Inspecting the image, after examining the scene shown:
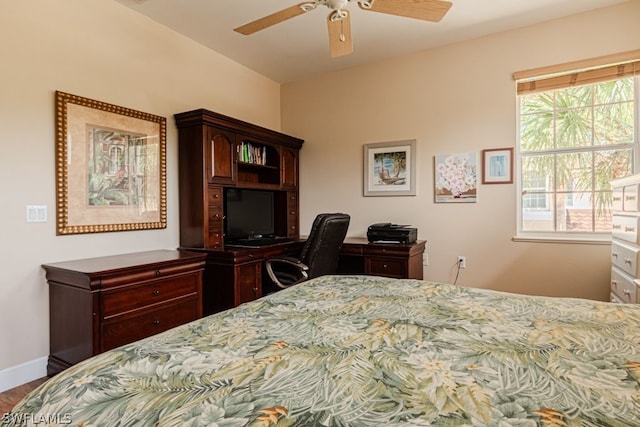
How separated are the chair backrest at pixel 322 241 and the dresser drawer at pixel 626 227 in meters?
1.88

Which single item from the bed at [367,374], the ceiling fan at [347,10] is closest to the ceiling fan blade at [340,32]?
the ceiling fan at [347,10]

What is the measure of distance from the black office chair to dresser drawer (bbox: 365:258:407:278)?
57 cm

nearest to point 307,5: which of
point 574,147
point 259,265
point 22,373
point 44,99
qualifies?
point 44,99

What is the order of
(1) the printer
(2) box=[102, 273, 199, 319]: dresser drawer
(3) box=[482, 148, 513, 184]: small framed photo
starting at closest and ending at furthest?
(2) box=[102, 273, 199, 319]: dresser drawer < (3) box=[482, 148, 513, 184]: small framed photo < (1) the printer

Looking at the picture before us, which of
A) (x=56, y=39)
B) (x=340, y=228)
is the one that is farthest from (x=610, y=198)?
(x=56, y=39)

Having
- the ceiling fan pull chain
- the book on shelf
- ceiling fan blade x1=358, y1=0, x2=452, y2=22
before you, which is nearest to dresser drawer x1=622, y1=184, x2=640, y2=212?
ceiling fan blade x1=358, y1=0, x2=452, y2=22

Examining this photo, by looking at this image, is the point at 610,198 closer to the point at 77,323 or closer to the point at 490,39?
the point at 490,39

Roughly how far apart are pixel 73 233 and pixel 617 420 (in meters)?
2.96

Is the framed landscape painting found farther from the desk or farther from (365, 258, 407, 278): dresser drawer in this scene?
(365, 258, 407, 278): dresser drawer

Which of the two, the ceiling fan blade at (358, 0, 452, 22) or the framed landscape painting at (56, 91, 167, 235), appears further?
the framed landscape painting at (56, 91, 167, 235)

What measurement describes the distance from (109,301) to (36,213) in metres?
0.79

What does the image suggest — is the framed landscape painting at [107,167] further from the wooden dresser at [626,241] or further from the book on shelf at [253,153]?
the wooden dresser at [626,241]

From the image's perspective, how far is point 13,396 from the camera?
2166 mm

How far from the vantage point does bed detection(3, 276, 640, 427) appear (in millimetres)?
709
